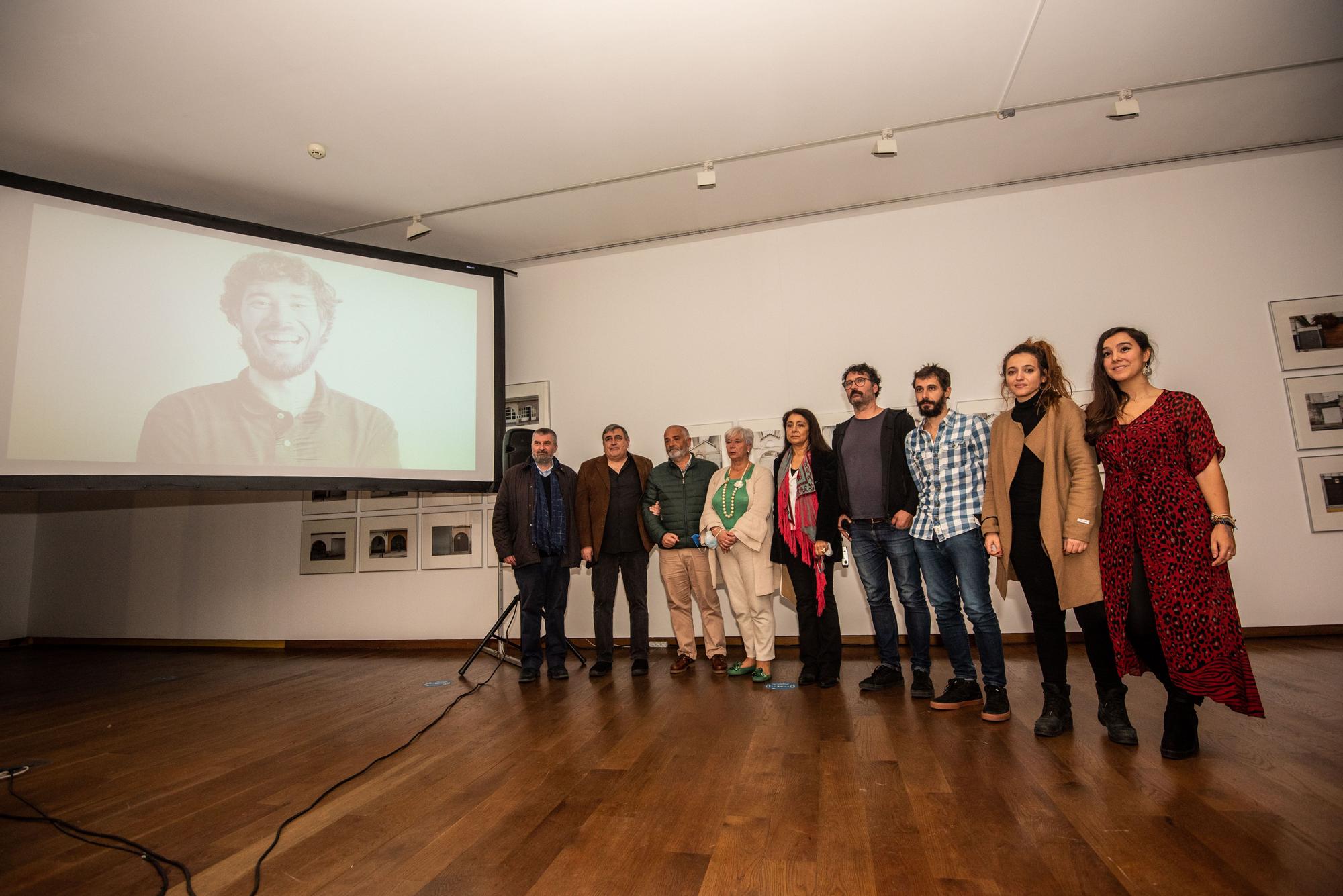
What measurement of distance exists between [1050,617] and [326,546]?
5590 mm

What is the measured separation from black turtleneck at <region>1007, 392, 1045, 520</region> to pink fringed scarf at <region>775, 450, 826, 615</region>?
3.80 ft

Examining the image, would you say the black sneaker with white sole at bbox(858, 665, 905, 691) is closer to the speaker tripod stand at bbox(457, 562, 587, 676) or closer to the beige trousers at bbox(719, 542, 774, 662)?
the beige trousers at bbox(719, 542, 774, 662)

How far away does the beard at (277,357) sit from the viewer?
14.9 ft

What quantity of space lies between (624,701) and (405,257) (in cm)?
370

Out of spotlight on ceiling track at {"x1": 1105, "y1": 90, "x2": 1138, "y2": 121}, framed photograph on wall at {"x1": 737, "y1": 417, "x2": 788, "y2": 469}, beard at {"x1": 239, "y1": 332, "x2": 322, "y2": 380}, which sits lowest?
framed photograph on wall at {"x1": 737, "y1": 417, "x2": 788, "y2": 469}

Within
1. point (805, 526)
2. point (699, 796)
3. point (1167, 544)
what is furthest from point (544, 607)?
point (1167, 544)

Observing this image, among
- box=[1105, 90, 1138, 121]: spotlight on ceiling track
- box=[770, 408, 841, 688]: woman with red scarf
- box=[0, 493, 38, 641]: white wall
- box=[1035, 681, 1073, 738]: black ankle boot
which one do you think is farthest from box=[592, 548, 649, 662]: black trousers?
box=[0, 493, 38, 641]: white wall

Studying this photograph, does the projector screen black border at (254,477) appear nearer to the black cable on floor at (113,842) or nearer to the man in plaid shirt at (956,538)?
the black cable on floor at (113,842)

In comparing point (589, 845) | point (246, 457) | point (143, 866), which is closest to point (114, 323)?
point (246, 457)

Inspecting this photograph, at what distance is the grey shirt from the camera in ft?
11.0

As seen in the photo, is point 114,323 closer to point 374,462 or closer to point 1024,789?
point 374,462

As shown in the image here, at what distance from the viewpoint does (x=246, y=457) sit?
14.5 feet

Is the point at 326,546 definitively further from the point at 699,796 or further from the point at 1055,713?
the point at 1055,713

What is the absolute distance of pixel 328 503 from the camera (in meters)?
6.00
